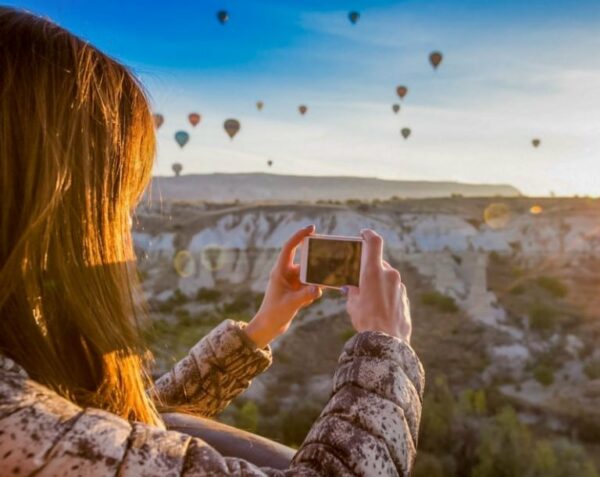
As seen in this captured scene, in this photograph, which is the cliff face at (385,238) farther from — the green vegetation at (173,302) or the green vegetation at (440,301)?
the green vegetation at (440,301)

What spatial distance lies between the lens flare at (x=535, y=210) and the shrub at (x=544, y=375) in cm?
1870

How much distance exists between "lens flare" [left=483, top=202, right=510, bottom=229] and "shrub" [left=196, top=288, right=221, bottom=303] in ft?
41.2

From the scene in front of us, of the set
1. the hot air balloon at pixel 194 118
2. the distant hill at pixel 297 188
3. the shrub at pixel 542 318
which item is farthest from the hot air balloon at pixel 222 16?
the distant hill at pixel 297 188

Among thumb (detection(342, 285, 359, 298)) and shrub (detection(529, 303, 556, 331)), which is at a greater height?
thumb (detection(342, 285, 359, 298))

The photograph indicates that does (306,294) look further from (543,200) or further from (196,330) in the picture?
(543,200)

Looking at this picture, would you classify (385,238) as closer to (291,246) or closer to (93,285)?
(291,246)

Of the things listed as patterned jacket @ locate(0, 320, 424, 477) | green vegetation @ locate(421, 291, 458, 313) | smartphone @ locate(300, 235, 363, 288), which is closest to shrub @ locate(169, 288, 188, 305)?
green vegetation @ locate(421, 291, 458, 313)

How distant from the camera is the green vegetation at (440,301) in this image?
17844 mm

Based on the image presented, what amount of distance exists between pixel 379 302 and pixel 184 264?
2440cm

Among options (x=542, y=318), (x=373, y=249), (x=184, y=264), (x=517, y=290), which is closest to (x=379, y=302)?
(x=373, y=249)

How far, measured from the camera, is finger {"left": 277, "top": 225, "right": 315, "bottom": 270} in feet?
5.58

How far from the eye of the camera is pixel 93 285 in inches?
46.3

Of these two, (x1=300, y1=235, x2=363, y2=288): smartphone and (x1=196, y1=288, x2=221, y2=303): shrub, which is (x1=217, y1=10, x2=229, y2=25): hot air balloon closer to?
(x1=196, y1=288, x2=221, y2=303): shrub

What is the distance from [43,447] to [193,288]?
21.6 m
